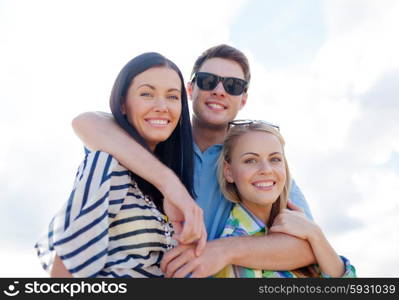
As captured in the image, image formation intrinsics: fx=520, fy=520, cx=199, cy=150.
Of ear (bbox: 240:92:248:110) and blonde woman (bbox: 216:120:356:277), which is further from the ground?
ear (bbox: 240:92:248:110)

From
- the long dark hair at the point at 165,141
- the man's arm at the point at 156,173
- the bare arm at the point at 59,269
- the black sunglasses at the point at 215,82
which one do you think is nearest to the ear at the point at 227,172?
the long dark hair at the point at 165,141

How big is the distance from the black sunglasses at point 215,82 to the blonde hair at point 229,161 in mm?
1395

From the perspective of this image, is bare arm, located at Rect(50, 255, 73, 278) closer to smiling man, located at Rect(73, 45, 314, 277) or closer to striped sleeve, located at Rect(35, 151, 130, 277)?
striped sleeve, located at Rect(35, 151, 130, 277)

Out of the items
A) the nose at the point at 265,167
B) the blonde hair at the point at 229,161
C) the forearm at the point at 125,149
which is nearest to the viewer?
the forearm at the point at 125,149

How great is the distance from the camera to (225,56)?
797 cm

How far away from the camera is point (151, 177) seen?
4.96 meters

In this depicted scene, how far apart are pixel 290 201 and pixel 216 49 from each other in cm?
281

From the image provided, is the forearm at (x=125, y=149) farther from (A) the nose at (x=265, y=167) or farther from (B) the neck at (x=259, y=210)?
(B) the neck at (x=259, y=210)

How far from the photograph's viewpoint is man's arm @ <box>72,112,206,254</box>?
4801 millimetres

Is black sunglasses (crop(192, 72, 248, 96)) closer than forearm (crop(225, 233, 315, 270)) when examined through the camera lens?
No

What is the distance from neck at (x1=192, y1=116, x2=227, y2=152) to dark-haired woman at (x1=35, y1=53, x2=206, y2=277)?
5.83 feet

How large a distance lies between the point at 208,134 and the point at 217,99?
0.54 m

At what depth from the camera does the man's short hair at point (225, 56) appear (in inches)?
314

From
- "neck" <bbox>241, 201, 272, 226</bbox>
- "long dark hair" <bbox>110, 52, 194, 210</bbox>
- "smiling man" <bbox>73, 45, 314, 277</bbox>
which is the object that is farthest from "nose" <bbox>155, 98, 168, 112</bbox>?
"neck" <bbox>241, 201, 272, 226</bbox>
